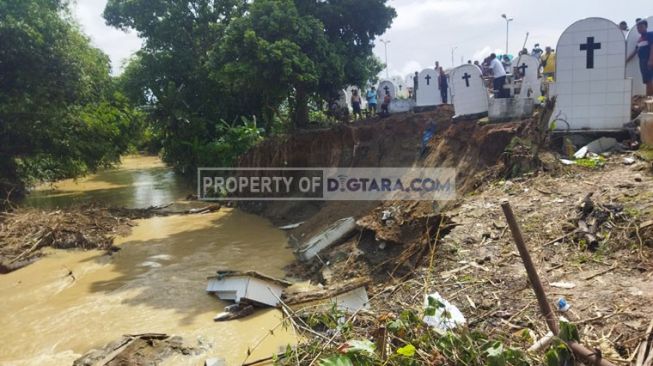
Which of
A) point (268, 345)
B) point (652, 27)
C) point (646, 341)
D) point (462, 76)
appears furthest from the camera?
point (462, 76)

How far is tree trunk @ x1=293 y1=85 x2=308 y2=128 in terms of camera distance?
16.2 meters

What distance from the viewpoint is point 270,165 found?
16.3 metres

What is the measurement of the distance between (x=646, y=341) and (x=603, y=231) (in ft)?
8.24

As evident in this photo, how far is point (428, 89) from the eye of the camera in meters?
16.2

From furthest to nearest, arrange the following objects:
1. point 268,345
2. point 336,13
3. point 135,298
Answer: point 336,13 < point 135,298 < point 268,345

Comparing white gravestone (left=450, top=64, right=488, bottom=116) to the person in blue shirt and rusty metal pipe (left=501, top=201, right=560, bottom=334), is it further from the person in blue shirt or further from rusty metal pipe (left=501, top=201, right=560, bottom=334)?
rusty metal pipe (left=501, top=201, right=560, bottom=334)

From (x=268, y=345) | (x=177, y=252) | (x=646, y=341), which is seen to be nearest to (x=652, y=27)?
(x=646, y=341)

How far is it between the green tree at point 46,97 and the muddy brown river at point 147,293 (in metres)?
4.69

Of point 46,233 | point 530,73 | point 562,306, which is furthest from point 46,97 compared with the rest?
point 562,306

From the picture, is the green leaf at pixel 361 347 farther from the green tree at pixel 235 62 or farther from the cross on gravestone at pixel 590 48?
the green tree at pixel 235 62

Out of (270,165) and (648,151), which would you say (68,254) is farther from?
(648,151)

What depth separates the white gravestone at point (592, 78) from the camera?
8781mm

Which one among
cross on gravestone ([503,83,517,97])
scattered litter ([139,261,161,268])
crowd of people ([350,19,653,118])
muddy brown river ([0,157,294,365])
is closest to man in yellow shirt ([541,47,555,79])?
crowd of people ([350,19,653,118])

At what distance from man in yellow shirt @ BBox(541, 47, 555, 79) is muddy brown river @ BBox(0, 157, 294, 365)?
29.1 feet
